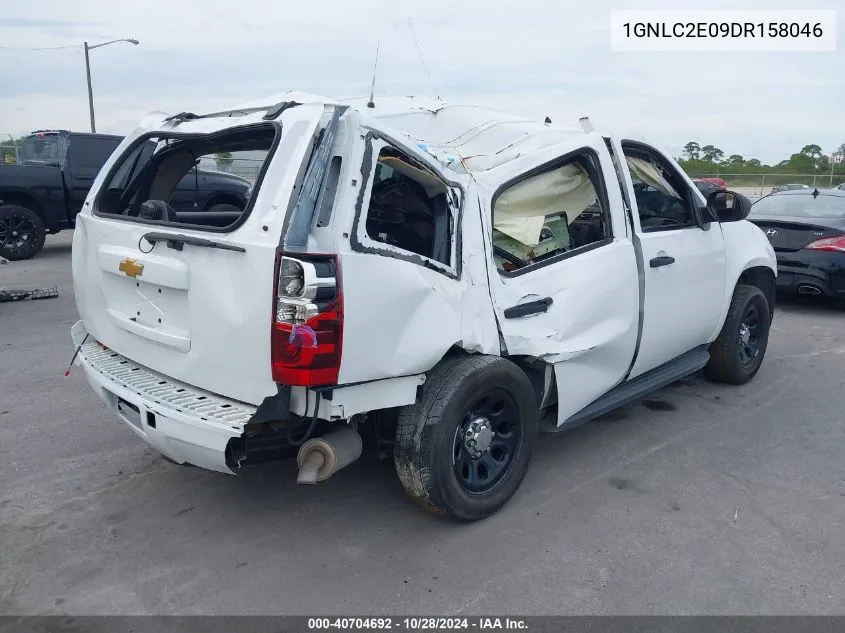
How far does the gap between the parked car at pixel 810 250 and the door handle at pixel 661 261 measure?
4.55 m

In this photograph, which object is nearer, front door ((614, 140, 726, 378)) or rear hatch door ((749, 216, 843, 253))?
front door ((614, 140, 726, 378))

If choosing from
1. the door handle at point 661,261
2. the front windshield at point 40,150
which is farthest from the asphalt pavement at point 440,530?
the front windshield at point 40,150

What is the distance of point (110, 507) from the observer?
358 cm

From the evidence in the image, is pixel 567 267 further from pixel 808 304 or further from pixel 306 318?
pixel 808 304

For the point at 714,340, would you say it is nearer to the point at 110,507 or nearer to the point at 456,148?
the point at 456,148

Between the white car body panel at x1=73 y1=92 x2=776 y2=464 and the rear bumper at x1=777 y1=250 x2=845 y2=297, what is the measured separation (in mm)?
4382

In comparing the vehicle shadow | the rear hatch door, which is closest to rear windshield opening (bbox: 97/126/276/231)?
the rear hatch door

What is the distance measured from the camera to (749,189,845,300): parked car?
25.9 ft

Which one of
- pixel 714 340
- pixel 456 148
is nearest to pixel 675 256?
pixel 714 340

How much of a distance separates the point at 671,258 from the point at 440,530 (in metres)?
2.19

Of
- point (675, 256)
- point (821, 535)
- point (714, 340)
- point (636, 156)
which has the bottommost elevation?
point (821, 535)

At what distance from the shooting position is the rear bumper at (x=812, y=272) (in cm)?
787

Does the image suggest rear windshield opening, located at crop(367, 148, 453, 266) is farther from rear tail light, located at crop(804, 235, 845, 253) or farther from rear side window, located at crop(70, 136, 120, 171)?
rear side window, located at crop(70, 136, 120, 171)
